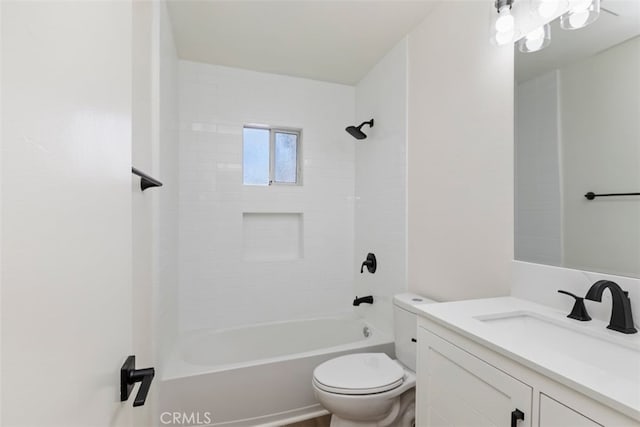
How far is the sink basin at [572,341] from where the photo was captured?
0.77 m

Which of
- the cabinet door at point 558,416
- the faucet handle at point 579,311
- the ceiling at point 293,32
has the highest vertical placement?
the ceiling at point 293,32

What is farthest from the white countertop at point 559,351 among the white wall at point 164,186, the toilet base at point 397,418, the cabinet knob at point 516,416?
the white wall at point 164,186

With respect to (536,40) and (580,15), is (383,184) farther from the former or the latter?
(580,15)

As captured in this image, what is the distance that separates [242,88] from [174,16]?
738 millimetres

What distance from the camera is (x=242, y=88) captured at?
2.51 metres

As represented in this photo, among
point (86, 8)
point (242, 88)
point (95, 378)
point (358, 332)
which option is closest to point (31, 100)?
point (86, 8)

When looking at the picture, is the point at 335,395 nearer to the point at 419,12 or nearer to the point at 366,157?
the point at 366,157

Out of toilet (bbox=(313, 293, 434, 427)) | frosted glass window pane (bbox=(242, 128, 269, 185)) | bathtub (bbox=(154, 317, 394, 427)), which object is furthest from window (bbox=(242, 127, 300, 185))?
toilet (bbox=(313, 293, 434, 427))

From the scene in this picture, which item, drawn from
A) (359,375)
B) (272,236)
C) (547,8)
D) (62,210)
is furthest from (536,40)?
(272,236)

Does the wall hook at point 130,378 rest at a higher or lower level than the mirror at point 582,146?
lower

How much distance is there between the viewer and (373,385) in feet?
4.92

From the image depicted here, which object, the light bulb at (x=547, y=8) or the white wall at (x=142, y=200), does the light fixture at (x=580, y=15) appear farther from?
the white wall at (x=142, y=200)

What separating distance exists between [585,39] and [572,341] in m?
1.08

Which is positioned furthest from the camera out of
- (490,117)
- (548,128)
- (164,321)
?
(164,321)
